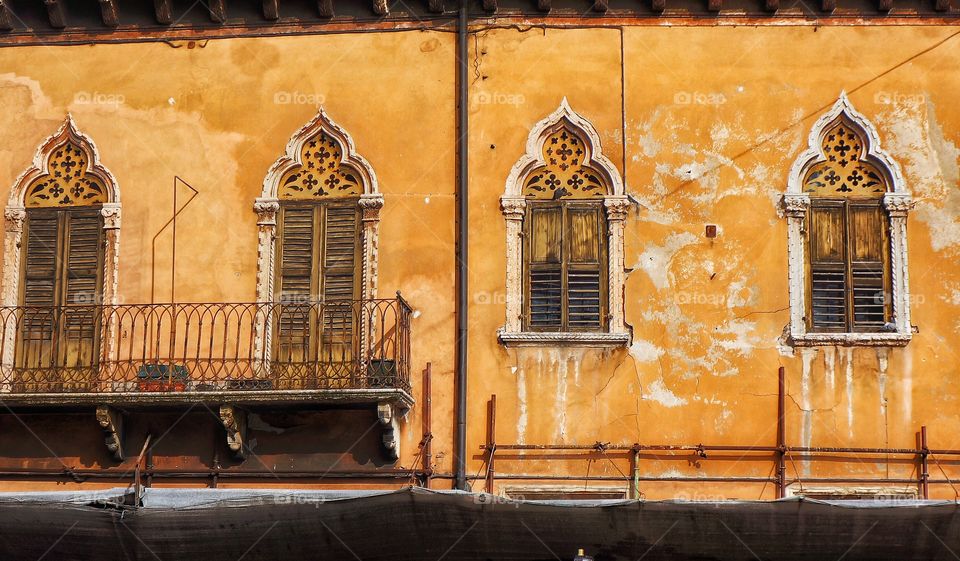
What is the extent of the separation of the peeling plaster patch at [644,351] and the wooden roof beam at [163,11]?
22.2 feet

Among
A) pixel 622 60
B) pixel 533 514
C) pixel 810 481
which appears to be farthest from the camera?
pixel 622 60

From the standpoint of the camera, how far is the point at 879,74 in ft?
57.0

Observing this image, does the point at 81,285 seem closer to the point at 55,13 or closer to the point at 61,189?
the point at 61,189

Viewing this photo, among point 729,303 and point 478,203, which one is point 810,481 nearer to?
point 729,303

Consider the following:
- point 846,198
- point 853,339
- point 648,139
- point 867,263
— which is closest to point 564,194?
point 648,139

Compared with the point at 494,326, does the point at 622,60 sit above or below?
above

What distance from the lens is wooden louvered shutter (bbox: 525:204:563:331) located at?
17.1 m

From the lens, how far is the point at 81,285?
58.3 feet

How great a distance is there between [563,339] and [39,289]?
617 cm

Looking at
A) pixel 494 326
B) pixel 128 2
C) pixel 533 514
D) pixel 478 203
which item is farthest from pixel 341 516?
pixel 128 2

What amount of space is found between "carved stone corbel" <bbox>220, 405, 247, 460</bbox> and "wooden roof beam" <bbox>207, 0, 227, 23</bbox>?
15.7 feet

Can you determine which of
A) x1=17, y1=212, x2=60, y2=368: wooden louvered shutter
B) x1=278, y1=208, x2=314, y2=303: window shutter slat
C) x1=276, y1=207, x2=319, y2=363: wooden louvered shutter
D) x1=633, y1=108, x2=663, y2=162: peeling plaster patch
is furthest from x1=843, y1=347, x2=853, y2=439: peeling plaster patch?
x1=17, y1=212, x2=60, y2=368: wooden louvered shutter

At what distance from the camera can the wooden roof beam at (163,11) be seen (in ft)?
59.4

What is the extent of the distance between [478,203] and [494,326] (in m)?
1.45
